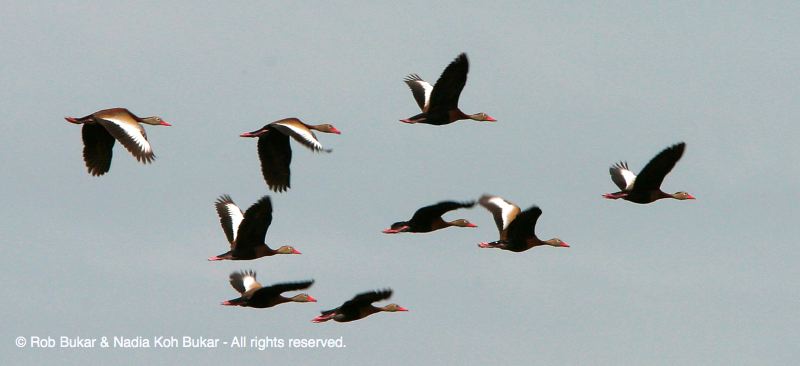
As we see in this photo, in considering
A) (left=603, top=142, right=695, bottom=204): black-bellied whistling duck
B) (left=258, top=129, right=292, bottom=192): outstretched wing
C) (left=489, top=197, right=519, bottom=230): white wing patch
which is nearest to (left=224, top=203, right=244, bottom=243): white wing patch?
(left=258, top=129, right=292, bottom=192): outstretched wing

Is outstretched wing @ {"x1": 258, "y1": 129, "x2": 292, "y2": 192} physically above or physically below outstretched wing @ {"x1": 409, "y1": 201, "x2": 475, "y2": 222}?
above

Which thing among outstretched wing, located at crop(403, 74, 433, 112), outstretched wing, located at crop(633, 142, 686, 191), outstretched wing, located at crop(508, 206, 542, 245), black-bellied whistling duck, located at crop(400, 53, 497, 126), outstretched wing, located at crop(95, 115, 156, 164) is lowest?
outstretched wing, located at crop(508, 206, 542, 245)

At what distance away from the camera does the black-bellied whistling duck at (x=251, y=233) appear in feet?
112

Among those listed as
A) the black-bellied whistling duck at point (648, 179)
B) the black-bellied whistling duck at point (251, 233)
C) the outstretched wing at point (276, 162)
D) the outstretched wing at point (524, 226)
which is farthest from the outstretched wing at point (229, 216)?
the black-bellied whistling duck at point (648, 179)

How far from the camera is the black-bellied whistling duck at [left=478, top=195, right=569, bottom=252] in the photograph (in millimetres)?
34312

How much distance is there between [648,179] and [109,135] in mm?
10560

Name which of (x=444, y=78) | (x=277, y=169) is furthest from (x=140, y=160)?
(x=444, y=78)

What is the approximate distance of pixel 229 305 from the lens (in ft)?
117

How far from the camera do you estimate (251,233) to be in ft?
115

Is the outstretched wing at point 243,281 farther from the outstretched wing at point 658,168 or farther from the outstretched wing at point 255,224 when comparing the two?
the outstretched wing at point 658,168

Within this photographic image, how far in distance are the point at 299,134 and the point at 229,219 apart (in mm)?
5168

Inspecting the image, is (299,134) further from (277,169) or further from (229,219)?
(229,219)

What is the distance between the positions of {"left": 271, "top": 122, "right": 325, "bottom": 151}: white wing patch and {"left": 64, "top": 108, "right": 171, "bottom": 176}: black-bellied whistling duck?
268cm

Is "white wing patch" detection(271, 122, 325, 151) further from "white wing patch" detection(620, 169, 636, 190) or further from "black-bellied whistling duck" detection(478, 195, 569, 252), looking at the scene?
"white wing patch" detection(620, 169, 636, 190)
